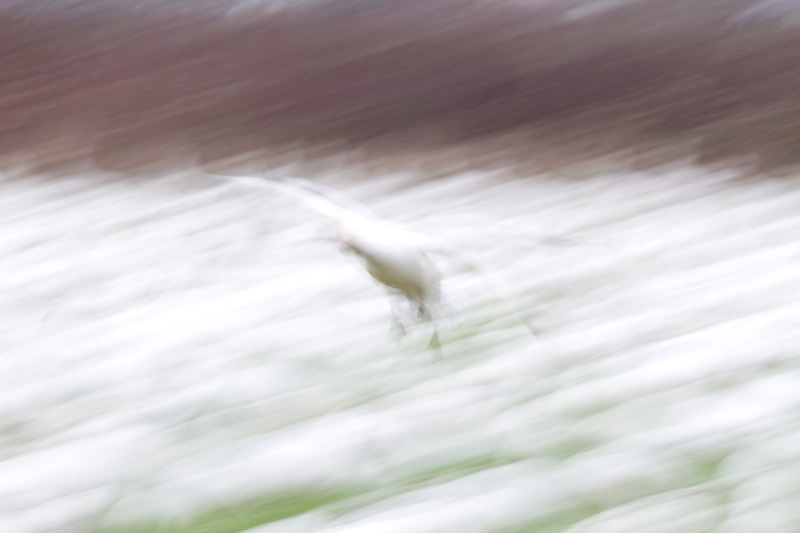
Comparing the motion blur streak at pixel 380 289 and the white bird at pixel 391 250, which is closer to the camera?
the white bird at pixel 391 250

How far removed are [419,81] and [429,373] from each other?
130 cm

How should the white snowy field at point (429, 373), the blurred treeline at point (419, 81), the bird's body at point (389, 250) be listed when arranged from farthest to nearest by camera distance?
the blurred treeline at point (419, 81)
the white snowy field at point (429, 373)
the bird's body at point (389, 250)

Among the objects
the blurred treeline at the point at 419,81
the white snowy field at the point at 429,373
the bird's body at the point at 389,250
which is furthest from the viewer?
the blurred treeline at the point at 419,81

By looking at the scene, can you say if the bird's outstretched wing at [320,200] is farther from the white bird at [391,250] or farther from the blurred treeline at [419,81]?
the blurred treeline at [419,81]

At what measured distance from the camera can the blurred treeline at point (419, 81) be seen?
2980mm

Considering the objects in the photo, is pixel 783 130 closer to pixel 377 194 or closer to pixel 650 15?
pixel 650 15

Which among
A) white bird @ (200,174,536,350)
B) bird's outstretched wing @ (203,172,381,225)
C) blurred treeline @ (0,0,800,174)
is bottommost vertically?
white bird @ (200,174,536,350)

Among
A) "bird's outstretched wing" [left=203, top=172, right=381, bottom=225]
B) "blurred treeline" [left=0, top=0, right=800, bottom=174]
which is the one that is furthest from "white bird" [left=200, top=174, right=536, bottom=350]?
"blurred treeline" [left=0, top=0, right=800, bottom=174]

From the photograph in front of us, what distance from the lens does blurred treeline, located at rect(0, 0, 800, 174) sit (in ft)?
9.78

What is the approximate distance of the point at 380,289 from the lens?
255 cm

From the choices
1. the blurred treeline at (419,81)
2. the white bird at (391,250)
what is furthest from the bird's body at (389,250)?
the blurred treeline at (419,81)

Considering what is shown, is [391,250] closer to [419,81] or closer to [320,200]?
[320,200]

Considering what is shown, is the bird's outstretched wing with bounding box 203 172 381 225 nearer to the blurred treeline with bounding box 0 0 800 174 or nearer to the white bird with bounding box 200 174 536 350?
the white bird with bounding box 200 174 536 350

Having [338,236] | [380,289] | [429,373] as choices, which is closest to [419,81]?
[380,289]
